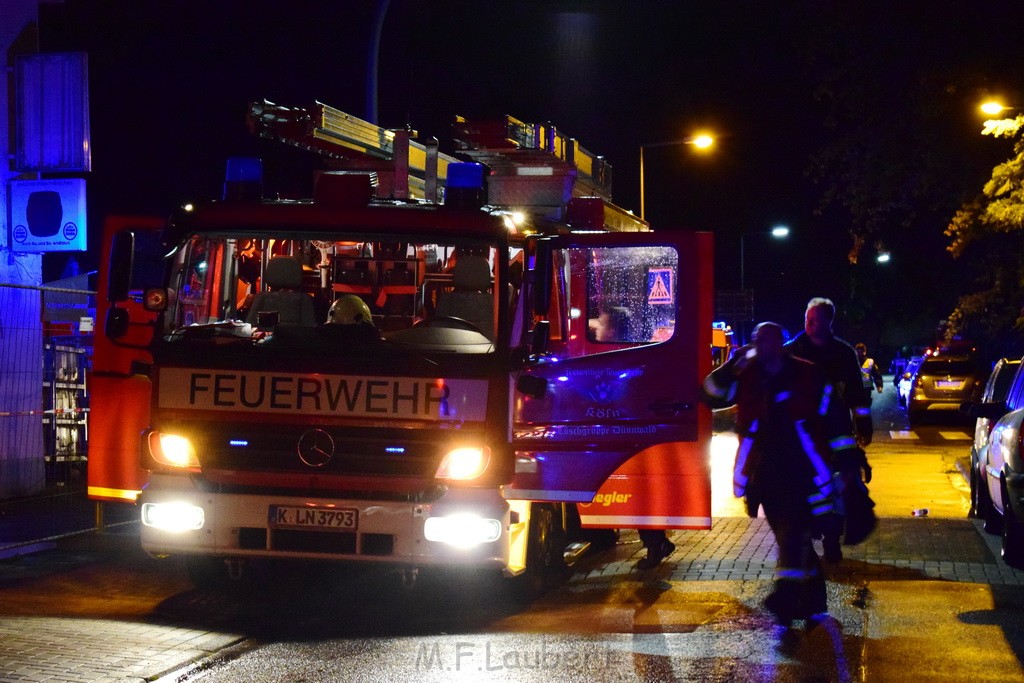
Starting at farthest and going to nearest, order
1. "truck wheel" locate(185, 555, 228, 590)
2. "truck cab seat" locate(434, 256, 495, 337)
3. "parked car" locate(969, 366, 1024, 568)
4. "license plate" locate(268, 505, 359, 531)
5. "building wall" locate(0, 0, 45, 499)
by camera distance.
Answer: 1. "building wall" locate(0, 0, 45, 499)
2. "parked car" locate(969, 366, 1024, 568)
3. "truck wheel" locate(185, 555, 228, 590)
4. "truck cab seat" locate(434, 256, 495, 337)
5. "license plate" locate(268, 505, 359, 531)

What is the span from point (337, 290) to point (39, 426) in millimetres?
7124

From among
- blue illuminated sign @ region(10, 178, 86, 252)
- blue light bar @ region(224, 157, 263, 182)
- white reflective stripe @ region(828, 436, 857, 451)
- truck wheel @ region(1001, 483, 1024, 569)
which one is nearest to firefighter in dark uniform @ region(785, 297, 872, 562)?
white reflective stripe @ region(828, 436, 857, 451)

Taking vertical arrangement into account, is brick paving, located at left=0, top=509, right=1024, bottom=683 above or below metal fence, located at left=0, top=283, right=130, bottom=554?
below

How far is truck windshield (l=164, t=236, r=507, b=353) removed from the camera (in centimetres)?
840

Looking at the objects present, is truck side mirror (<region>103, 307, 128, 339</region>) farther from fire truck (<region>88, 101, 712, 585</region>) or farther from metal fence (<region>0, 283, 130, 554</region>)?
metal fence (<region>0, 283, 130, 554</region>)

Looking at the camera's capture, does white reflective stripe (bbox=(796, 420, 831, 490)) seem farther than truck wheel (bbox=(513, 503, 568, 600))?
No

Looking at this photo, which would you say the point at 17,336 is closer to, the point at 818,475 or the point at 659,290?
the point at 659,290

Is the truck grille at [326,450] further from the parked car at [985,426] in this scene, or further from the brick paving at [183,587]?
the parked car at [985,426]

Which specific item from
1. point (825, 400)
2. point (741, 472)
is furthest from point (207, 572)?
point (825, 400)

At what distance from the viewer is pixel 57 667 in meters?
6.99

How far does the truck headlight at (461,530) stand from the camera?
7.96 meters

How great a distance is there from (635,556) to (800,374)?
3.51 m

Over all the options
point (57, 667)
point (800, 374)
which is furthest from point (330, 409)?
point (800, 374)

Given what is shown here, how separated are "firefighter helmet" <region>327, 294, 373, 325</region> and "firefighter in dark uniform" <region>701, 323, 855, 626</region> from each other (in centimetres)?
233
